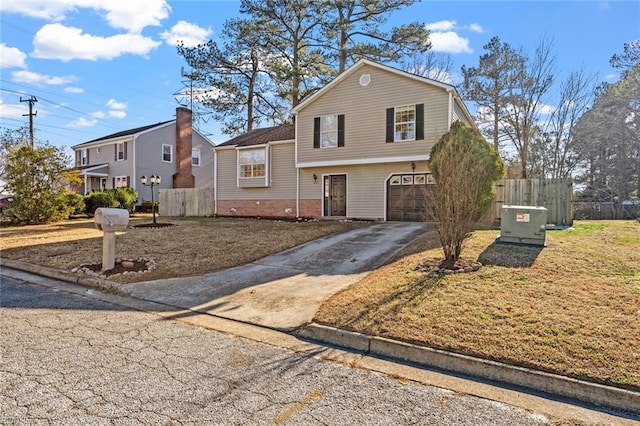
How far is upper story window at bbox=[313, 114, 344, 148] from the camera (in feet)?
54.7

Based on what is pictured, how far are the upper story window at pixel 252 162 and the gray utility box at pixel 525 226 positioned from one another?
13107mm

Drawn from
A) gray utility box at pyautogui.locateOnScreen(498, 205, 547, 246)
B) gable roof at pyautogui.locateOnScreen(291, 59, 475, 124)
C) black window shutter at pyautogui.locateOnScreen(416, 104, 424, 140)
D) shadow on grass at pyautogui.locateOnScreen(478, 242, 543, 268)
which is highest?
gable roof at pyautogui.locateOnScreen(291, 59, 475, 124)

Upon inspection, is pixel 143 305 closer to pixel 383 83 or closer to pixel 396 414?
pixel 396 414

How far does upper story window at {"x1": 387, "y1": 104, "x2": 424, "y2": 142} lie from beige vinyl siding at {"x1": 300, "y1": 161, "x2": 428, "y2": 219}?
44.4 inches

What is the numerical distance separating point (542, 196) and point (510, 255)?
319 inches

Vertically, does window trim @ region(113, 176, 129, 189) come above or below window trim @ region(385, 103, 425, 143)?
below

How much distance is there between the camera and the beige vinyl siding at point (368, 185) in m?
15.9

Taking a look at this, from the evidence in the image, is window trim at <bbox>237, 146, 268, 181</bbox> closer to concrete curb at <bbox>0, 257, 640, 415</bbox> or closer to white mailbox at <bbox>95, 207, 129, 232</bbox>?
white mailbox at <bbox>95, 207, 129, 232</bbox>

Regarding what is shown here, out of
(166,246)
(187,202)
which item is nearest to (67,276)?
(166,246)

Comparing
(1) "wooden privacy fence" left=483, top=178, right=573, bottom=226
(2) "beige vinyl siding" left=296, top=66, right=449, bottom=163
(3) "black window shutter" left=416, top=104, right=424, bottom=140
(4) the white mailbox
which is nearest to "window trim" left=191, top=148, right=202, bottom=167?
(2) "beige vinyl siding" left=296, top=66, right=449, bottom=163

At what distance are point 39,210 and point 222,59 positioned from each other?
15928mm

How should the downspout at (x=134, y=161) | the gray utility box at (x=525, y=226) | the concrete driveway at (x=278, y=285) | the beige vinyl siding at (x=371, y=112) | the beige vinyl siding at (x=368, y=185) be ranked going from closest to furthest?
the concrete driveway at (x=278, y=285), the gray utility box at (x=525, y=226), the beige vinyl siding at (x=371, y=112), the beige vinyl siding at (x=368, y=185), the downspout at (x=134, y=161)

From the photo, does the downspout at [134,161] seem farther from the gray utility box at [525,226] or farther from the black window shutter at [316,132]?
the gray utility box at [525,226]

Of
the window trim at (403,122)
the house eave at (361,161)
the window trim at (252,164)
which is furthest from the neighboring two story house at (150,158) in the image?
the window trim at (403,122)
